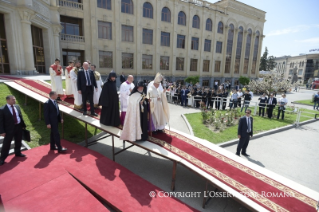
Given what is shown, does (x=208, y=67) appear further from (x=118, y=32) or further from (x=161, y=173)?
(x=161, y=173)

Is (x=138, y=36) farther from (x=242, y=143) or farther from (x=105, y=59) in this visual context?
(x=242, y=143)

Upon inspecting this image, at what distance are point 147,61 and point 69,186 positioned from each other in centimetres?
2467

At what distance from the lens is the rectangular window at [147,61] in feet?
87.9

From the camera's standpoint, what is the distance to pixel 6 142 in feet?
16.3

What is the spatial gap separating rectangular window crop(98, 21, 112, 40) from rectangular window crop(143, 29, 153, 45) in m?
5.13

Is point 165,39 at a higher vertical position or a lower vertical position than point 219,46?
lower

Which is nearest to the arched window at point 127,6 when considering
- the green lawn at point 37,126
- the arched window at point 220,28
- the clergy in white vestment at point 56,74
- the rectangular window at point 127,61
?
the rectangular window at point 127,61

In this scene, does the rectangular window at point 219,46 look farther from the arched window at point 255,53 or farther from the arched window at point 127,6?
the arched window at point 127,6

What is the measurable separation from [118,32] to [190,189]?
77.2 feet

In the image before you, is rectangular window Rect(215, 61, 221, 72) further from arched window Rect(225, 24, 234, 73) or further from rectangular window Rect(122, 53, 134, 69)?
rectangular window Rect(122, 53, 134, 69)

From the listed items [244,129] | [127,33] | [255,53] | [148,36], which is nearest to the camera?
[244,129]

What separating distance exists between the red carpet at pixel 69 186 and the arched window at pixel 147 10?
25.2 metres

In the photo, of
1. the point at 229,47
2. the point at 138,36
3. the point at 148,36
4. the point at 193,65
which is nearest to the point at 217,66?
the point at 229,47

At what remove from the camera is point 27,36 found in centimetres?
1434
